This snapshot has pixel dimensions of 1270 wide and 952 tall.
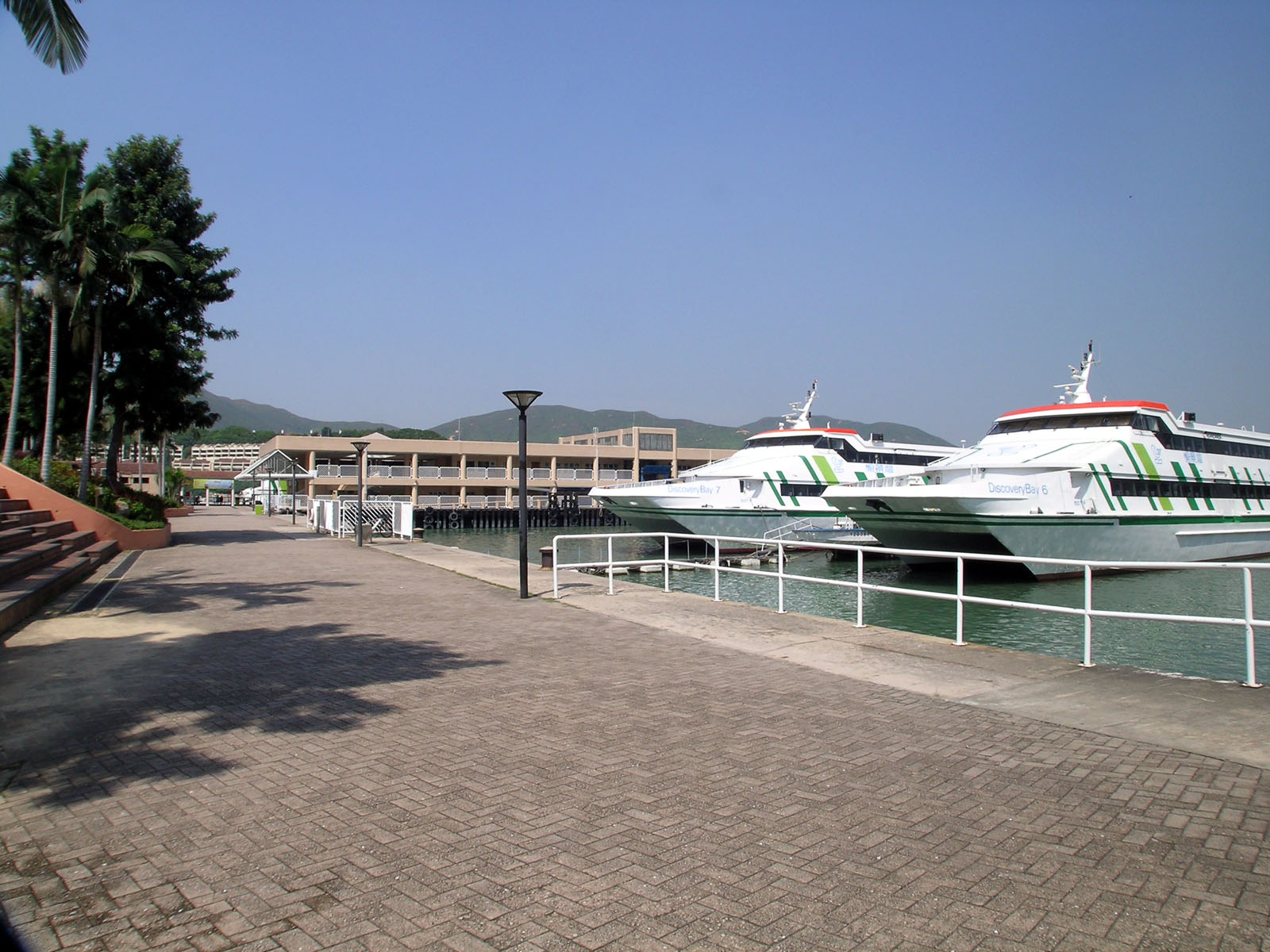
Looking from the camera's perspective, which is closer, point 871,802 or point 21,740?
point 871,802

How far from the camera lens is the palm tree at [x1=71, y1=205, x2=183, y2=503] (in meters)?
21.2

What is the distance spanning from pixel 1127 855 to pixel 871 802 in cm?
110

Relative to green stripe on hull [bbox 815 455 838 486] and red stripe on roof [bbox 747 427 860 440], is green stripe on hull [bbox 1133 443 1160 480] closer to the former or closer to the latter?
green stripe on hull [bbox 815 455 838 486]

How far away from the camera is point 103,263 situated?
22.1 metres

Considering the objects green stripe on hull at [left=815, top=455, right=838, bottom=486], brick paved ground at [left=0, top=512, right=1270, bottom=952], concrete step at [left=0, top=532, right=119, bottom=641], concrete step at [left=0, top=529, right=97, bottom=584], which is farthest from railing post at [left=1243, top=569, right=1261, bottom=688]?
green stripe on hull at [left=815, top=455, right=838, bottom=486]

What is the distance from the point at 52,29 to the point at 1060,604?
2149 cm

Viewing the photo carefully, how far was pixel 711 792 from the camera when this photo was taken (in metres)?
4.30

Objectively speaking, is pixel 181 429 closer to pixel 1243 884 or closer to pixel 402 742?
pixel 402 742

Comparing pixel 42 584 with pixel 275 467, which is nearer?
pixel 42 584

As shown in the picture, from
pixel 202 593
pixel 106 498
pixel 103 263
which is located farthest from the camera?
pixel 106 498

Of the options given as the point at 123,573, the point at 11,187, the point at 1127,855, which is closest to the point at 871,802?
the point at 1127,855

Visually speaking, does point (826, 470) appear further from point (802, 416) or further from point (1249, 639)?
point (1249, 639)

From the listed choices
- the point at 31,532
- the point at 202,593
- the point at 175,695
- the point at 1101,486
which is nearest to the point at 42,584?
the point at 202,593

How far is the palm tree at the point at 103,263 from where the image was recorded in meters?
21.2
